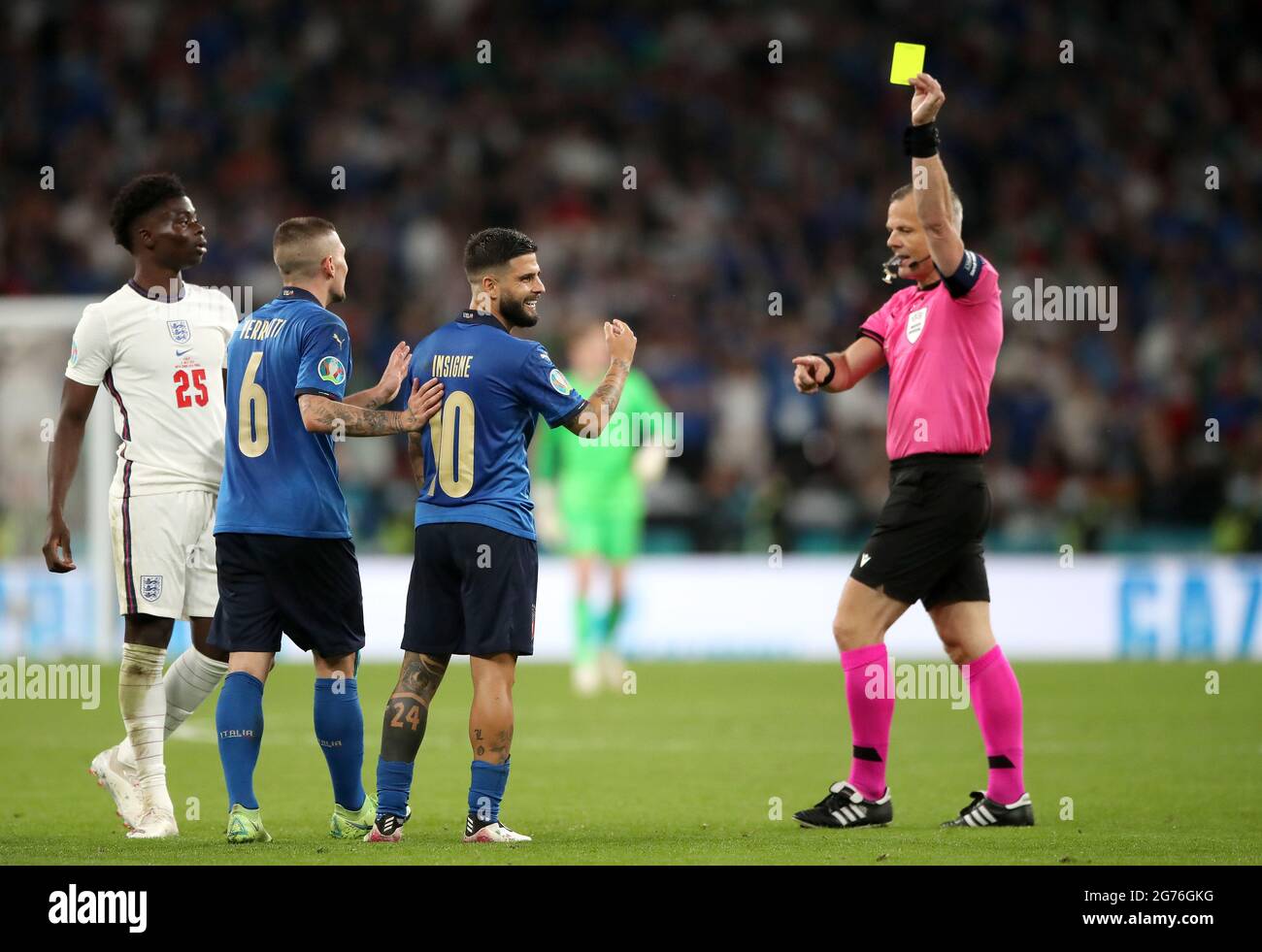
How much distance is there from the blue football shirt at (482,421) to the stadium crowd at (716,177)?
1099 cm

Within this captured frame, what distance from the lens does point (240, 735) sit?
641 centimetres

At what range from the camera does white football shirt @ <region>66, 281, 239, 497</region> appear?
7.07 m

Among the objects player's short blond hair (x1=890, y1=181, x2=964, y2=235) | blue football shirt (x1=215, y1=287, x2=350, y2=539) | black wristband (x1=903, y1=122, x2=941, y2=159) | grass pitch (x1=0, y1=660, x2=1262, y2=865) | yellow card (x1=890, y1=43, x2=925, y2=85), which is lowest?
grass pitch (x1=0, y1=660, x2=1262, y2=865)

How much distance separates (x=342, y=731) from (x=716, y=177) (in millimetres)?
16751

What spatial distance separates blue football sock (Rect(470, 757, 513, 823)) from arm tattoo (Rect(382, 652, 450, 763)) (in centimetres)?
25

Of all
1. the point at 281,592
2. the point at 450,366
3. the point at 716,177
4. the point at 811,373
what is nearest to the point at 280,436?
the point at 281,592

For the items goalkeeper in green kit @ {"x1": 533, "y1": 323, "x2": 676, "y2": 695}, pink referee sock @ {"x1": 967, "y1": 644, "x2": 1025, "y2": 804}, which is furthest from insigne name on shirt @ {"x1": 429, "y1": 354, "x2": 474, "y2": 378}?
goalkeeper in green kit @ {"x1": 533, "y1": 323, "x2": 676, "y2": 695}

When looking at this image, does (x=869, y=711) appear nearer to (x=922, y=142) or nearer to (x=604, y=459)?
(x=922, y=142)

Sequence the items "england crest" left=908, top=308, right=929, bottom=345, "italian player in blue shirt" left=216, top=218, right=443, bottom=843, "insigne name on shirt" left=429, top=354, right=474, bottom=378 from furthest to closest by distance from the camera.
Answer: "england crest" left=908, top=308, right=929, bottom=345, "insigne name on shirt" left=429, top=354, right=474, bottom=378, "italian player in blue shirt" left=216, top=218, right=443, bottom=843

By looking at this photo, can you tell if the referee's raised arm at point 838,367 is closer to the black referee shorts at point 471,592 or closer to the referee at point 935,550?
the referee at point 935,550

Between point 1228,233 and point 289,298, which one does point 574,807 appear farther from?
point 1228,233

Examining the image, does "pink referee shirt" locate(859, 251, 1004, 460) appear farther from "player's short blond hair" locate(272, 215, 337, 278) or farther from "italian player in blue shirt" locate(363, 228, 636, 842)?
"player's short blond hair" locate(272, 215, 337, 278)
